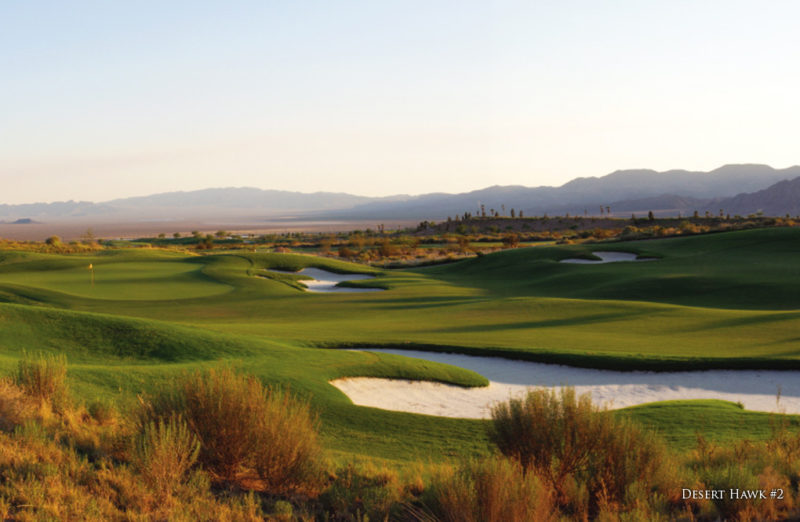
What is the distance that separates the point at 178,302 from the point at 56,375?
17.3 m


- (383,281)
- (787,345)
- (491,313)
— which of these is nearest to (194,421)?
(787,345)

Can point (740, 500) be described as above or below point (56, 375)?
below

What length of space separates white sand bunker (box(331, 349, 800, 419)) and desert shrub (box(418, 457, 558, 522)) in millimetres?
5600

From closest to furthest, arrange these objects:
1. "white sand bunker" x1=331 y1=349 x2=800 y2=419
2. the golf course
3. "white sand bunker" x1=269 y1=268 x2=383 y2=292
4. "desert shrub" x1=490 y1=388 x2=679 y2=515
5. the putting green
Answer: the golf course < "desert shrub" x1=490 y1=388 x2=679 y2=515 < "white sand bunker" x1=331 y1=349 x2=800 y2=419 < the putting green < "white sand bunker" x1=269 y1=268 x2=383 y2=292

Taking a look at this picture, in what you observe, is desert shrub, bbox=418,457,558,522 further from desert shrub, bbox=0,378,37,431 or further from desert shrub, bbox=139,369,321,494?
desert shrub, bbox=0,378,37,431

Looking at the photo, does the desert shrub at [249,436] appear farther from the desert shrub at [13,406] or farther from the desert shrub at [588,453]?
the desert shrub at [588,453]

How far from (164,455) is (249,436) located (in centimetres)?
95

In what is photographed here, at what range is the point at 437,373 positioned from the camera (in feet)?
45.5

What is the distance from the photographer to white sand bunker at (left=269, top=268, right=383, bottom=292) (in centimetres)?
3300

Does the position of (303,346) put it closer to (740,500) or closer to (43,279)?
(740,500)

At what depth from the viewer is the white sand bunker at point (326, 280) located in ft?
108

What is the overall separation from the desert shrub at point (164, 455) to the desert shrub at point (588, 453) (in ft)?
11.2

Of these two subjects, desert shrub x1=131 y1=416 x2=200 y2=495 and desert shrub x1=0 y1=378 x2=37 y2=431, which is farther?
desert shrub x1=0 y1=378 x2=37 y2=431

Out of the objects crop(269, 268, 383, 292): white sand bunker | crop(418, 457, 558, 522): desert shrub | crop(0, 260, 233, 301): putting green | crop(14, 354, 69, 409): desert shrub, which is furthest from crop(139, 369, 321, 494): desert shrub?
crop(269, 268, 383, 292): white sand bunker
